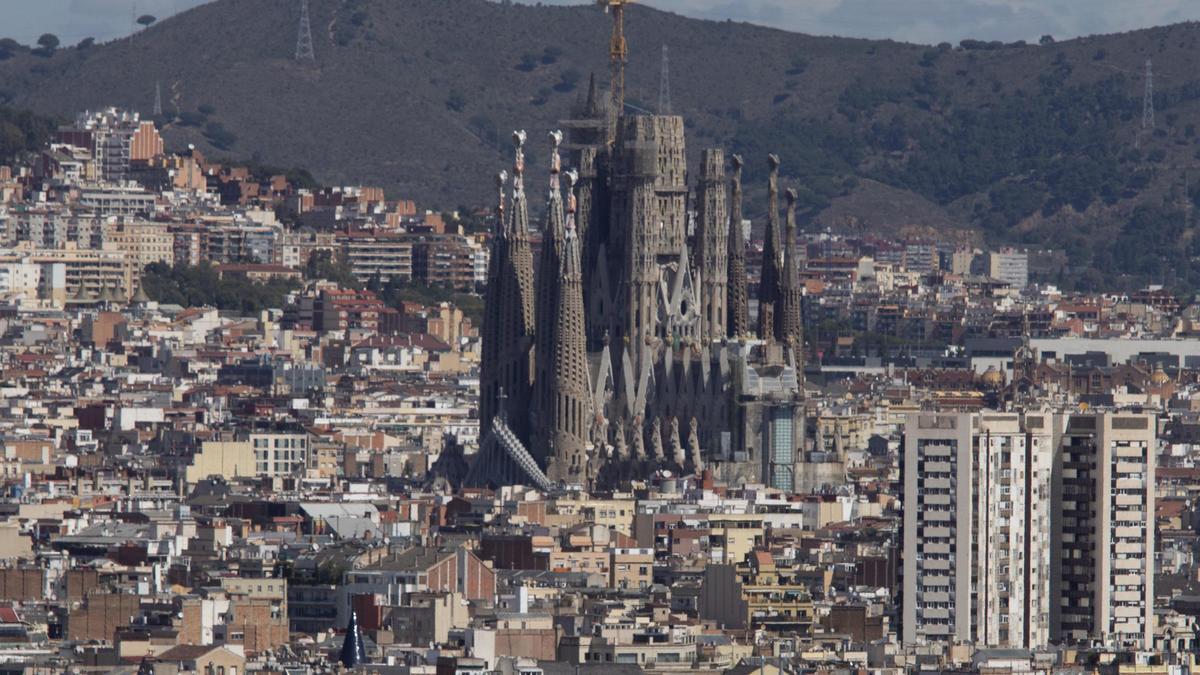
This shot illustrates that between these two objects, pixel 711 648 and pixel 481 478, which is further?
pixel 481 478

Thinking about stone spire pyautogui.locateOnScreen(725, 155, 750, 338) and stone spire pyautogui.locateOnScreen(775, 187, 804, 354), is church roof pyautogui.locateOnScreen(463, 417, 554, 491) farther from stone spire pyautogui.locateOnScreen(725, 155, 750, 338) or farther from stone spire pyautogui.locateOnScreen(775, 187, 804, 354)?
stone spire pyautogui.locateOnScreen(775, 187, 804, 354)

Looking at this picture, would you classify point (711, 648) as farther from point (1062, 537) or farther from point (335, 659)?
point (1062, 537)

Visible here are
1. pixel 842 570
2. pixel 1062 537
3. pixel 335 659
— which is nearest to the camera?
pixel 335 659

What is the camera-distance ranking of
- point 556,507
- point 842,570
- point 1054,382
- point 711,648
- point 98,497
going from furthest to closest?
point 1054,382 < point 98,497 < point 556,507 < point 842,570 < point 711,648

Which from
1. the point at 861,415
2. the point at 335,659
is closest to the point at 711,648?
the point at 335,659

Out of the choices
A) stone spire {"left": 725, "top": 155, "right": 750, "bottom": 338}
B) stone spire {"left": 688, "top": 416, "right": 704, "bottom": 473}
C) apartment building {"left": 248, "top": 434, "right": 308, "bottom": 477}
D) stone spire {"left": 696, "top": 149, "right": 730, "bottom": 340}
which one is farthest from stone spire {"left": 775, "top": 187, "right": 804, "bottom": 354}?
apartment building {"left": 248, "top": 434, "right": 308, "bottom": 477}
